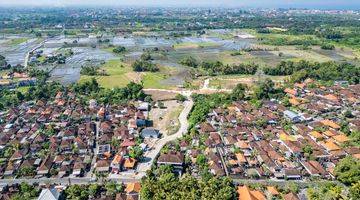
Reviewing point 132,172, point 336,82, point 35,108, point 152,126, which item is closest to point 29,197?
point 132,172

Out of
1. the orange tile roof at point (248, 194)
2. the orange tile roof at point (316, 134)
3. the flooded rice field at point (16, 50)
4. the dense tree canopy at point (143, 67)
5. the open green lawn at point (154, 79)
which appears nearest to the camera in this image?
the orange tile roof at point (248, 194)

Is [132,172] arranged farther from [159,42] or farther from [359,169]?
[159,42]

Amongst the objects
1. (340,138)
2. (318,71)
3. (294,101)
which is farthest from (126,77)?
(340,138)

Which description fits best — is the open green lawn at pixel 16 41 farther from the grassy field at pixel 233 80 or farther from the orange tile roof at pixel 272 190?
the orange tile roof at pixel 272 190

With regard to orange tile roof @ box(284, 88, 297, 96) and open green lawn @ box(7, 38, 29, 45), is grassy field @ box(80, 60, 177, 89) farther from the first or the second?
open green lawn @ box(7, 38, 29, 45)

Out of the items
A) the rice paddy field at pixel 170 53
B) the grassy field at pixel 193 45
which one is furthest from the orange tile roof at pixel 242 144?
the grassy field at pixel 193 45

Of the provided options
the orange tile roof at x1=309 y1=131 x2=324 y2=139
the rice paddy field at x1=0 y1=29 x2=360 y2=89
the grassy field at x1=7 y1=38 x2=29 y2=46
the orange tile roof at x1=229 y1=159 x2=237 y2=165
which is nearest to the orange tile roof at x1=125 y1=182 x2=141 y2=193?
the orange tile roof at x1=229 y1=159 x2=237 y2=165

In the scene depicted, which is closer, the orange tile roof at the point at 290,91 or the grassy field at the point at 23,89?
the orange tile roof at the point at 290,91

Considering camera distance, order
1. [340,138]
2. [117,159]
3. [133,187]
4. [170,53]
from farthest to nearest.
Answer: [170,53]
[340,138]
[117,159]
[133,187]

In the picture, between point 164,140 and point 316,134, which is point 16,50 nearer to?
point 164,140
